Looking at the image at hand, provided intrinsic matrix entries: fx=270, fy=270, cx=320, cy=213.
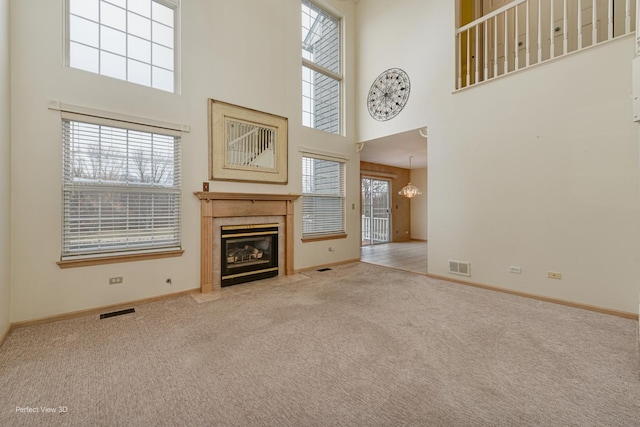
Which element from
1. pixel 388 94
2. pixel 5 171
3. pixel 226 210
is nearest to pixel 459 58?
pixel 388 94

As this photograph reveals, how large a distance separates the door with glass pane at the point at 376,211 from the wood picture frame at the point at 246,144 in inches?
177

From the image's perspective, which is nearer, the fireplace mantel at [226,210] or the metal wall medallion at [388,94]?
the fireplace mantel at [226,210]

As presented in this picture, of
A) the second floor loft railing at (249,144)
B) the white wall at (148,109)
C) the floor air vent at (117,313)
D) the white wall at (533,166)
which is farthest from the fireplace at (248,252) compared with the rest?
the white wall at (533,166)

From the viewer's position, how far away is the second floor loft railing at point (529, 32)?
3652 millimetres

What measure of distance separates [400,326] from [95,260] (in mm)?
3275

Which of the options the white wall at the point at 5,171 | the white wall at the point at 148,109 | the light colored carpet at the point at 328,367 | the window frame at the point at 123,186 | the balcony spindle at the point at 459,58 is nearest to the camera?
the light colored carpet at the point at 328,367

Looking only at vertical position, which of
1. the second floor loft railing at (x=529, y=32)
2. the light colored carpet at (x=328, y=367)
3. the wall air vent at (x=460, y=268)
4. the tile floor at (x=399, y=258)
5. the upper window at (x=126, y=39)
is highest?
the second floor loft railing at (x=529, y=32)

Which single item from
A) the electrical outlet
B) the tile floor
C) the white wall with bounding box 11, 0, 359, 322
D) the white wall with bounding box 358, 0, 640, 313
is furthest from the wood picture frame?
the electrical outlet

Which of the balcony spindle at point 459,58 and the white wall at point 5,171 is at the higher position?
the balcony spindle at point 459,58

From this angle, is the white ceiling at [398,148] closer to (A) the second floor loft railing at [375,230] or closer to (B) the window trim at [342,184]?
(B) the window trim at [342,184]

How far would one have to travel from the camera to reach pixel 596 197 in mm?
2977

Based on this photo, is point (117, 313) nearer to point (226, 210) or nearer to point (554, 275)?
point (226, 210)

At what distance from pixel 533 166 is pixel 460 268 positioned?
168 cm

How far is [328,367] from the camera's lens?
1.94 metres
